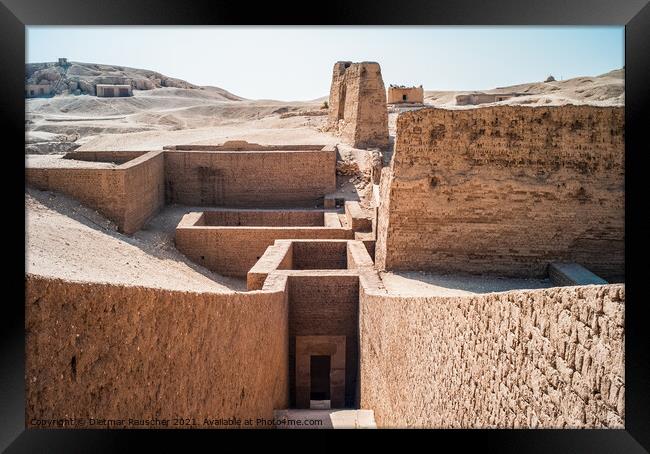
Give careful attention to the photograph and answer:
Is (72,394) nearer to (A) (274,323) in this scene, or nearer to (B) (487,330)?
(B) (487,330)

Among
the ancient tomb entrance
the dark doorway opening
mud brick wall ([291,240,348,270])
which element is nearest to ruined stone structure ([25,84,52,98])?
mud brick wall ([291,240,348,270])

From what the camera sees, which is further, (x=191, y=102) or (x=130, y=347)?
(x=191, y=102)

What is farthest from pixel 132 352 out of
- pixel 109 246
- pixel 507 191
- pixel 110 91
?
pixel 110 91

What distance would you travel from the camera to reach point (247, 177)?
56.9 ft

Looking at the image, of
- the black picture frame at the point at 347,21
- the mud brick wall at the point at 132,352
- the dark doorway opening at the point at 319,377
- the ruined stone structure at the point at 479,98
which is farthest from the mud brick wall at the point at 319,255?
the ruined stone structure at the point at 479,98

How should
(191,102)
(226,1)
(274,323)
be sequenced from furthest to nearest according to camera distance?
(191,102)
(274,323)
(226,1)

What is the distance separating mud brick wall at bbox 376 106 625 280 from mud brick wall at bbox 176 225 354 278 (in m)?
4.20

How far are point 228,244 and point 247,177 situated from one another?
4.24 metres

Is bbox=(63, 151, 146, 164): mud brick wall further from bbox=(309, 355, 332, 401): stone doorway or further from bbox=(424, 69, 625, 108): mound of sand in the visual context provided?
bbox=(424, 69, 625, 108): mound of sand

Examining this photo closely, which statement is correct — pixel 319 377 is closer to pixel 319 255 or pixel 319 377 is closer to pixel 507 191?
pixel 319 255

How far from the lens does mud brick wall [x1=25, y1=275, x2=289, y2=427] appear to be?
10.6ft

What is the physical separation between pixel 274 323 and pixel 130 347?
14.9 ft

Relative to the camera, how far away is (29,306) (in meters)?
3.19

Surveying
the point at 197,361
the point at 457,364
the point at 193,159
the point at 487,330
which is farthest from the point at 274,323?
the point at 193,159
